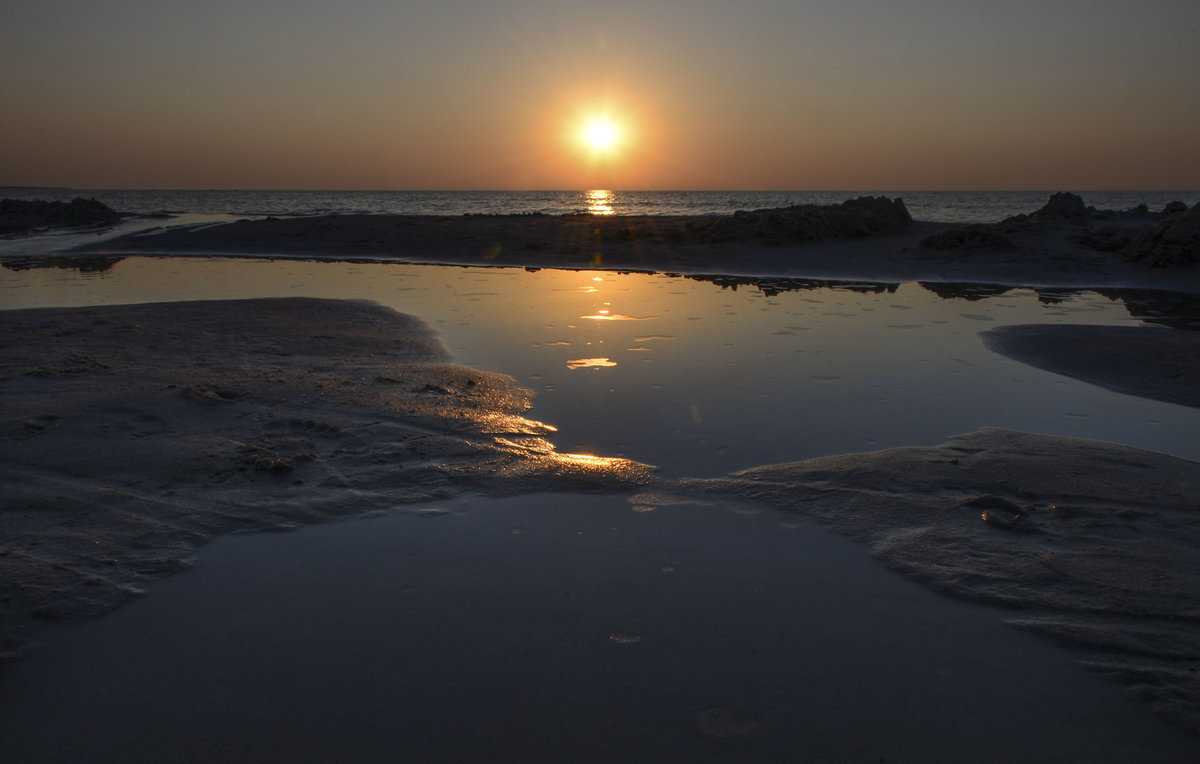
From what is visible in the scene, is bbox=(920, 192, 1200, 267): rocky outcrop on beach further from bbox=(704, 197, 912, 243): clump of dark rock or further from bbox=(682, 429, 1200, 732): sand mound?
bbox=(682, 429, 1200, 732): sand mound

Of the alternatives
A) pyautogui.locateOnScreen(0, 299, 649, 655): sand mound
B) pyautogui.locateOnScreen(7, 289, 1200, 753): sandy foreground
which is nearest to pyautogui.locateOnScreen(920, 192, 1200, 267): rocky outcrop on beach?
pyautogui.locateOnScreen(7, 289, 1200, 753): sandy foreground

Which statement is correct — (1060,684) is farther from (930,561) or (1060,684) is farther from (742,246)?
(742,246)

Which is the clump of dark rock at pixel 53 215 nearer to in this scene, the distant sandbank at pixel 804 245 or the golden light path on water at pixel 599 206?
the distant sandbank at pixel 804 245

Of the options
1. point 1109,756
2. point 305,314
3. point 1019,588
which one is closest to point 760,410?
point 1019,588

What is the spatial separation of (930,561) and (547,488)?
2.09 m

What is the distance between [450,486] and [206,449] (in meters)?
1.65

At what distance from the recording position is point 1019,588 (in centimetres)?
317

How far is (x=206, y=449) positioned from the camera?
14.8ft

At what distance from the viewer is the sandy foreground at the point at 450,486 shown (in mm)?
3035

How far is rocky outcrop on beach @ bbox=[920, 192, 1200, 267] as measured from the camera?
1472 cm

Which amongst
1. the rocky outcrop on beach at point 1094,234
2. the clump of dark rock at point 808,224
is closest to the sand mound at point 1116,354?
the rocky outcrop on beach at point 1094,234

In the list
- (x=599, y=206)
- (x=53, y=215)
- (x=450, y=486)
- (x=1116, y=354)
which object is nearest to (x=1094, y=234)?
(x=1116, y=354)

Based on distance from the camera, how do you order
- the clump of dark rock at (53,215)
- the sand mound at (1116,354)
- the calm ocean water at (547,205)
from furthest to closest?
the calm ocean water at (547,205)
the clump of dark rock at (53,215)
the sand mound at (1116,354)

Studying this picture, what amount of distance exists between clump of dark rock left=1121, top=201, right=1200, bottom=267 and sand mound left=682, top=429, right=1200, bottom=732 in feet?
43.1
